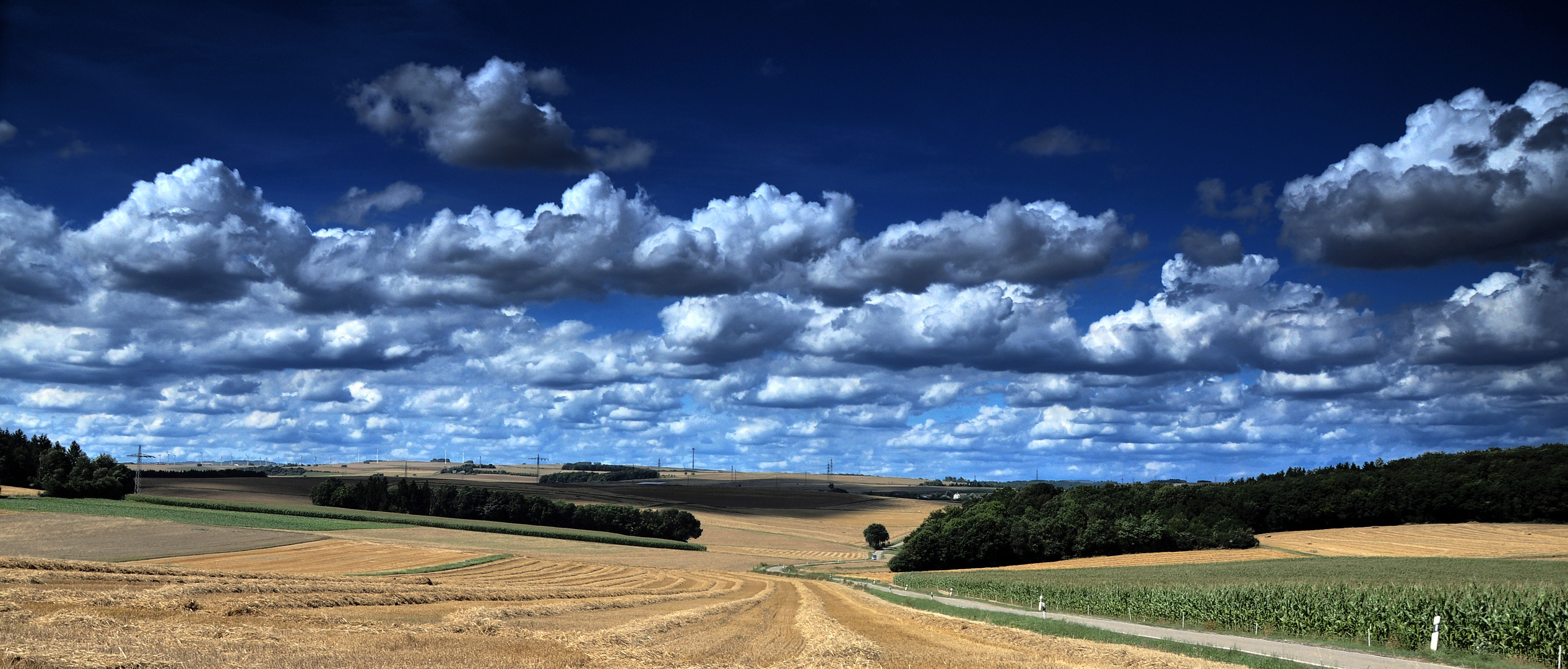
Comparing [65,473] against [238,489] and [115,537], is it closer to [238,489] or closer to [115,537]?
[238,489]

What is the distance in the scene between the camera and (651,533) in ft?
445

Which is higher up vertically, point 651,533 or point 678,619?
point 678,619

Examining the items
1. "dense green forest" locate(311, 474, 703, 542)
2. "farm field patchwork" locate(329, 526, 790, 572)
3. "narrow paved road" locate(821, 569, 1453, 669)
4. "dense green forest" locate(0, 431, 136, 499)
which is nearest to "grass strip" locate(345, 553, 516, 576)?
"farm field patchwork" locate(329, 526, 790, 572)

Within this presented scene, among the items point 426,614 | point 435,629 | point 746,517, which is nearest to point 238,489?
point 746,517

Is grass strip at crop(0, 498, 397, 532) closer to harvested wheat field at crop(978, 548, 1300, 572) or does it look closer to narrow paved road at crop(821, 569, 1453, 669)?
harvested wheat field at crop(978, 548, 1300, 572)

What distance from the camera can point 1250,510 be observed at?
112 m

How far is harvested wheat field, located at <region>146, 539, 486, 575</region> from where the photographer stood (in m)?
58.4

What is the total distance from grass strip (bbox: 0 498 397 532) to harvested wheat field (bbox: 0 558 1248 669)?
195 ft

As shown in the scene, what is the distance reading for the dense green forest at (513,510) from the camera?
448 ft

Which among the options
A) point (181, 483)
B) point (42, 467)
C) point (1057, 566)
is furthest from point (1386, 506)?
point (181, 483)

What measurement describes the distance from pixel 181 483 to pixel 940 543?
135 meters

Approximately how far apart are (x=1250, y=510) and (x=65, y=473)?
5924 inches

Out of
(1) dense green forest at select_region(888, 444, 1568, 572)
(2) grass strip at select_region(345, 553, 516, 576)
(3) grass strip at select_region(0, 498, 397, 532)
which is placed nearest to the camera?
(2) grass strip at select_region(345, 553, 516, 576)

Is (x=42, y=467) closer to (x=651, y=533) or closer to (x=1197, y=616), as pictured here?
(x=651, y=533)
